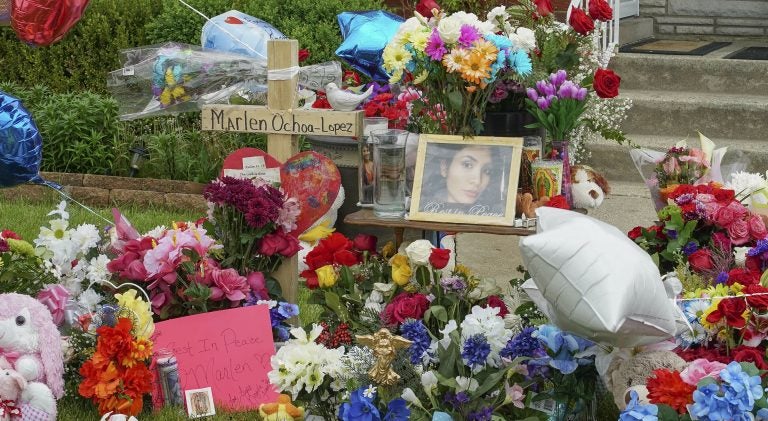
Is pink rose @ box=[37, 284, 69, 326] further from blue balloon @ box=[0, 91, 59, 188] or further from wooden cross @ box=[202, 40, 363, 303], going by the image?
wooden cross @ box=[202, 40, 363, 303]

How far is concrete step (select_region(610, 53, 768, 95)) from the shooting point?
24.4 feet

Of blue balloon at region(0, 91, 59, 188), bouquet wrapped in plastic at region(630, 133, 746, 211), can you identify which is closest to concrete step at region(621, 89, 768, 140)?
bouquet wrapped in plastic at region(630, 133, 746, 211)

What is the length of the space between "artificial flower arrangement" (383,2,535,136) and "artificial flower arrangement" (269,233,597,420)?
60 centimetres

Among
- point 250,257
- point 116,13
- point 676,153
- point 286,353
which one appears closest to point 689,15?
point 116,13

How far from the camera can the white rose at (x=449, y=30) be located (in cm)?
384

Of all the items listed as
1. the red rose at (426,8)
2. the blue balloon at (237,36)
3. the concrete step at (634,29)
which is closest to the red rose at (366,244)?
the red rose at (426,8)

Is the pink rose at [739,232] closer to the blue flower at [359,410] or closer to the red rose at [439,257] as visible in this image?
the red rose at [439,257]

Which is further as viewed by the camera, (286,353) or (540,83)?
(540,83)

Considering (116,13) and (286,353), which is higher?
(116,13)

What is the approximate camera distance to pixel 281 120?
4.22m

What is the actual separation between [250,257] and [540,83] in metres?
1.25

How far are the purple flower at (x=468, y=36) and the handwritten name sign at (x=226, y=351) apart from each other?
1174 millimetres

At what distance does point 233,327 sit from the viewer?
12.9 ft

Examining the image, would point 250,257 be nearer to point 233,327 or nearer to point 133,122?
point 233,327
